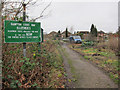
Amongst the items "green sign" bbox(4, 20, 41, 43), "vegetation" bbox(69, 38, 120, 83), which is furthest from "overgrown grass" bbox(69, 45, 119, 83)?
"green sign" bbox(4, 20, 41, 43)

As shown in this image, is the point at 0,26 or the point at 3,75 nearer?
the point at 3,75

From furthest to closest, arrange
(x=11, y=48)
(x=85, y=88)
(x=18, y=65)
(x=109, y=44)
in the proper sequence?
(x=109, y=44) < (x=11, y=48) < (x=85, y=88) < (x=18, y=65)

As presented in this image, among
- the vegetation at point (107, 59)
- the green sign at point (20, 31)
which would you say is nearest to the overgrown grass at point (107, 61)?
the vegetation at point (107, 59)

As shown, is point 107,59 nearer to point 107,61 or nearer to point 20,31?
point 107,61

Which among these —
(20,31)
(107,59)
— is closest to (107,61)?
(107,59)

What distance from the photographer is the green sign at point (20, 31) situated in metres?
3.02

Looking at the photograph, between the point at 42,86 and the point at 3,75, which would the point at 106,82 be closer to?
the point at 42,86

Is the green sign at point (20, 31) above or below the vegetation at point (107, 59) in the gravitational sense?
above

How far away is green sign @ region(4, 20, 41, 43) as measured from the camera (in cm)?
302

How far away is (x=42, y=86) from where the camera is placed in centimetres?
Result: 301

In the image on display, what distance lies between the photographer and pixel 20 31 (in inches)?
125

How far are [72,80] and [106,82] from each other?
1.30 m

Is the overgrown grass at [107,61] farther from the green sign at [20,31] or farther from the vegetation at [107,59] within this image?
the green sign at [20,31]

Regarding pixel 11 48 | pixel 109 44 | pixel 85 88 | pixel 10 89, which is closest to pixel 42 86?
pixel 10 89
